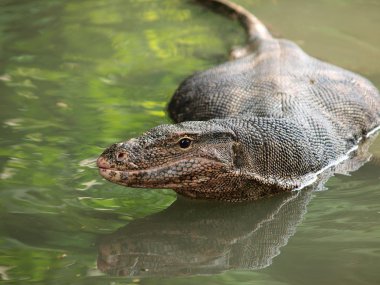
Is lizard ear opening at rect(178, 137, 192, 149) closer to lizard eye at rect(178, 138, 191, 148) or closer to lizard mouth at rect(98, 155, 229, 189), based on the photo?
lizard eye at rect(178, 138, 191, 148)

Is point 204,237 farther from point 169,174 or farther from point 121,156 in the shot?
point 121,156

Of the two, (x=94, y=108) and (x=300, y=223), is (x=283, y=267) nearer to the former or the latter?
(x=300, y=223)

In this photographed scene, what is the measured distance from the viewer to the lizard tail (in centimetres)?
1108

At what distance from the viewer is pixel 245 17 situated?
12242 millimetres

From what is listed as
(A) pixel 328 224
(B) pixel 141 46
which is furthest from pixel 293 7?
(A) pixel 328 224

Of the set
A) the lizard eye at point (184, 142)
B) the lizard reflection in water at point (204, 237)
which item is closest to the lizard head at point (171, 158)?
the lizard eye at point (184, 142)

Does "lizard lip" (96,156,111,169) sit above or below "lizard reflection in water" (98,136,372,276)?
above

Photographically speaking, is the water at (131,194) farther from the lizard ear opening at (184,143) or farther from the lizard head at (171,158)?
the lizard ear opening at (184,143)

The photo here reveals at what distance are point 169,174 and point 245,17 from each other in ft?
20.1

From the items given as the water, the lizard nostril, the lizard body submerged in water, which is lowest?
the water

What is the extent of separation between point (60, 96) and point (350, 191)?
12.1ft

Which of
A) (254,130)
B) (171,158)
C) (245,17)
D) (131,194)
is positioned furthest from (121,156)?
(245,17)

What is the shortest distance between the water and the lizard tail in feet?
0.74

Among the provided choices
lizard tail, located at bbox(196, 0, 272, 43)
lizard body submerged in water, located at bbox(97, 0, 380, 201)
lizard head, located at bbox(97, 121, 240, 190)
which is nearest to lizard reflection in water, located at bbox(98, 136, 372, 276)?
lizard body submerged in water, located at bbox(97, 0, 380, 201)
